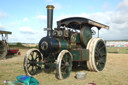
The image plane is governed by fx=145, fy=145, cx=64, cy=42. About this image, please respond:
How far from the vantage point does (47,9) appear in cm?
Answer: 681

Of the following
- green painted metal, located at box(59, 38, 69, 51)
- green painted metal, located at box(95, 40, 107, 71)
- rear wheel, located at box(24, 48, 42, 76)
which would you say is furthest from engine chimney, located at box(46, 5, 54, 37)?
green painted metal, located at box(95, 40, 107, 71)

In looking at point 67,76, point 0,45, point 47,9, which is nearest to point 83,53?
point 67,76

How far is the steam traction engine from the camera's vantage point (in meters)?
6.23

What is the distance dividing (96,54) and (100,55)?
43cm

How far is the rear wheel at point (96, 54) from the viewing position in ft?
25.0

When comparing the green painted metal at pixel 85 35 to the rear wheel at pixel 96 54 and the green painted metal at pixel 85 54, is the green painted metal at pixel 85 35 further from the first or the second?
the green painted metal at pixel 85 54

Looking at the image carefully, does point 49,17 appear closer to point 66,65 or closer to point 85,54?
point 66,65

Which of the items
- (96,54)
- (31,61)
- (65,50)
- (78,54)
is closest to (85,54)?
(78,54)

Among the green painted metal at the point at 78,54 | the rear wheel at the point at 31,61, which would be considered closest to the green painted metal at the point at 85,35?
the green painted metal at the point at 78,54

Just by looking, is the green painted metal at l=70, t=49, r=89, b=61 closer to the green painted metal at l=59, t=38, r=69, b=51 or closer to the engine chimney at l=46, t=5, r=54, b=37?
the green painted metal at l=59, t=38, r=69, b=51

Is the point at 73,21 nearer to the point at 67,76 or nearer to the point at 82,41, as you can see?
the point at 82,41

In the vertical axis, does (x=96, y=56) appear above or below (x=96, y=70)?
above

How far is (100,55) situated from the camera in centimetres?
858

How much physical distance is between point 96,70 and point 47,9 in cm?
403
